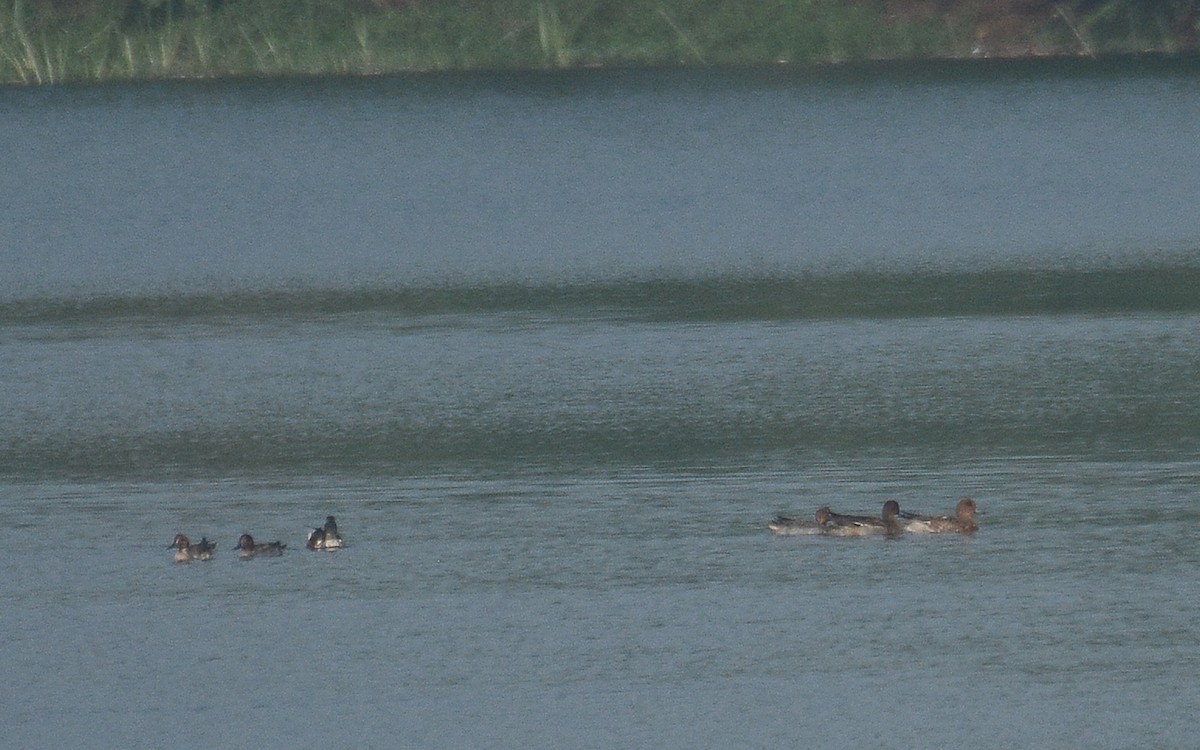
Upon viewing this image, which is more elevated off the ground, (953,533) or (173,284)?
(173,284)

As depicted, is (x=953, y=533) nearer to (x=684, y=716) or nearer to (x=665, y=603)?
(x=665, y=603)

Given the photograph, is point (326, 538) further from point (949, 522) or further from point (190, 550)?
point (949, 522)

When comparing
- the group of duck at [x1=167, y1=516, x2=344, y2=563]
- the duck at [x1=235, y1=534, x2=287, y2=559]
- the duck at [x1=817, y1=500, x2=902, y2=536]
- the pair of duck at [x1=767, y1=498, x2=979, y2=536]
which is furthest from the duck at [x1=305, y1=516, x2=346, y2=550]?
the duck at [x1=817, y1=500, x2=902, y2=536]

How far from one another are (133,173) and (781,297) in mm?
19089

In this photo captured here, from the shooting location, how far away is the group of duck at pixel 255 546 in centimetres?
1664

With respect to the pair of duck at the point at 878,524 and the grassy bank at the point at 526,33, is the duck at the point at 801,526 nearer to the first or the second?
the pair of duck at the point at 878,524

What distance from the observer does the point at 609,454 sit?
64.3 ft

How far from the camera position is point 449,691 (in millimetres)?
13977

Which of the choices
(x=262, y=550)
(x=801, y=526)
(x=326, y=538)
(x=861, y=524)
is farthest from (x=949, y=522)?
(x=262, y=550)

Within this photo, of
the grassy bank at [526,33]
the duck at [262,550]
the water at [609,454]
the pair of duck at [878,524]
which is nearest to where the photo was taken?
the water at [609,454]

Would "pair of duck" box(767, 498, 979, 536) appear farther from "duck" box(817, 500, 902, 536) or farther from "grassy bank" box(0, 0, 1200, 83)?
"grassy bank" box(0, 0, 1200, 83)

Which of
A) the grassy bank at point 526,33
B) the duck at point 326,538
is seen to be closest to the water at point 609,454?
the duck at point 326,538

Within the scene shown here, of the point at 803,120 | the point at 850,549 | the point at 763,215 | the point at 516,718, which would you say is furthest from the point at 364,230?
the point at 516,718

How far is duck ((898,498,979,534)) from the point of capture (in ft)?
54.5
